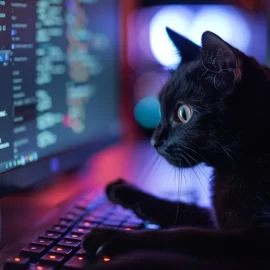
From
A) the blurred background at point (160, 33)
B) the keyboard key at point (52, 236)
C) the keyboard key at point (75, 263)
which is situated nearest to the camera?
the keyboard key at point (75, 263)

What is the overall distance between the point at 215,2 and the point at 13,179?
974 mm

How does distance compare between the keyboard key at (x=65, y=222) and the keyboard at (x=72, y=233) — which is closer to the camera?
the keyboard at (x=72, y=233)

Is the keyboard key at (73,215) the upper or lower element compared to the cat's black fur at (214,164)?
lower

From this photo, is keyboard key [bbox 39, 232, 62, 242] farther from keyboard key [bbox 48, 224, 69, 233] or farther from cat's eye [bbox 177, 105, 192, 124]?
cat's eye [bbox 177, 105, 192, 124]

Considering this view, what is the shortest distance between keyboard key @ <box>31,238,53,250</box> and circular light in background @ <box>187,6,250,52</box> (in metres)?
0.94

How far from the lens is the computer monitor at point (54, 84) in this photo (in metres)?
0.73

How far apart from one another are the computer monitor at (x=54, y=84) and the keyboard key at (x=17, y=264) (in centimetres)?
18

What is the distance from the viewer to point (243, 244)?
0.56 meters

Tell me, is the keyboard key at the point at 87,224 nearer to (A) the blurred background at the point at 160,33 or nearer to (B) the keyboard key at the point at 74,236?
(B) the keyboard key at the point at 74,236

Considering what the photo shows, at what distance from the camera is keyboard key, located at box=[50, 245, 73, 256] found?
0.59m

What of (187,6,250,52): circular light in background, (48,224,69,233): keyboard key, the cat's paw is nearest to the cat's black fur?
the cat's paw

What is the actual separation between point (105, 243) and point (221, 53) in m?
0.31

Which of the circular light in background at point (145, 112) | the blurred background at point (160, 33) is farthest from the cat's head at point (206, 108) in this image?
the circular light in background at point (145, 112)

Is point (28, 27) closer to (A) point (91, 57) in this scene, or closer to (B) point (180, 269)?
(A) point (91, 57)
